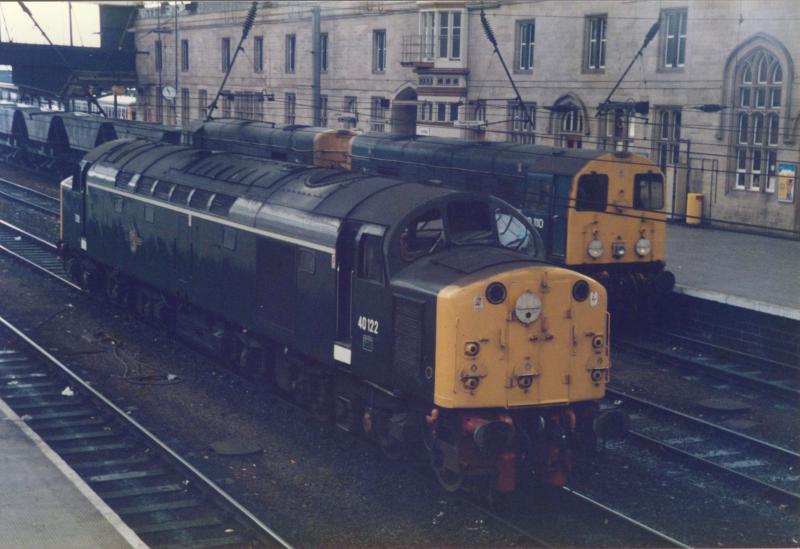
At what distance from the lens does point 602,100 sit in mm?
37625

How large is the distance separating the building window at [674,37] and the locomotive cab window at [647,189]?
1257cm

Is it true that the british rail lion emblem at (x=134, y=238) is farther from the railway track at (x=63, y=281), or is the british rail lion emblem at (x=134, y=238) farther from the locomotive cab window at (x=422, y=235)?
the locomotive cab window at (x=422, y=235)

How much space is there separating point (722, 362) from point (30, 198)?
28.3 meters

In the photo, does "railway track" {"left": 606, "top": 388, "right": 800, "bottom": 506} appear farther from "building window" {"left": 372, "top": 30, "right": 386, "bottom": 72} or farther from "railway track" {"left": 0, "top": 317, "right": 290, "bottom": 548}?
"building window" {"left": 372, "top": 30, "right": 386, "bottom": 72}

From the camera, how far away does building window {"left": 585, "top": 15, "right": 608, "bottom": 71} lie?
37906 mm

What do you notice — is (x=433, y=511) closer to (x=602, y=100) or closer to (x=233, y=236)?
(x=233, y=236)

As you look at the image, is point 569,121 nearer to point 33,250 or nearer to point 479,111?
point 479,111

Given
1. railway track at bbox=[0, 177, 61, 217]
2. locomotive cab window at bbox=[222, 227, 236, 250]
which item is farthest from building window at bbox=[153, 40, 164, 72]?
locomotive cab window at bbox=[222, 227, 236, 250]

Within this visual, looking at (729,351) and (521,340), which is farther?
(729,351)

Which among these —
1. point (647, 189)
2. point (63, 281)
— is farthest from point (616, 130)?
point (63, 281)

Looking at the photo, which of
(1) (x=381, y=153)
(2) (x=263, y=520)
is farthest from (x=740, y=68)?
(2) (x=263, y=520)

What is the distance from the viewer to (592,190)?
23078 mm

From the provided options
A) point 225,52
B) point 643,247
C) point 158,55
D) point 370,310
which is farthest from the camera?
point 158,55

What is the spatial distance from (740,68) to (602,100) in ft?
18.7
